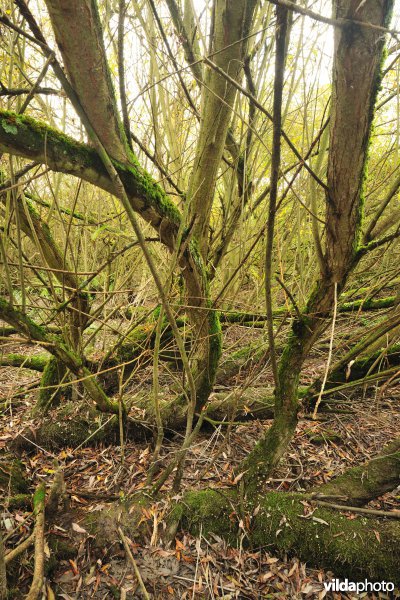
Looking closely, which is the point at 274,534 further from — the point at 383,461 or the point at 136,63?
the point at 136,63

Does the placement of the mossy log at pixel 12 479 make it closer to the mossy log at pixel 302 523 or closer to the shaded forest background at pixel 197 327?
the shaded forest background at pixel 197 327

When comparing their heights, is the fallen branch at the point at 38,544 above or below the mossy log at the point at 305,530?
above

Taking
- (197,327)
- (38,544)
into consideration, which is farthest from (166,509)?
(197,327)

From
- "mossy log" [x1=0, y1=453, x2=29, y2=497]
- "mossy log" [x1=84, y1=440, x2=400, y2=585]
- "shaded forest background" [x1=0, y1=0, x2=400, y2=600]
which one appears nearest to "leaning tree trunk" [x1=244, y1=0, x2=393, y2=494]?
"shaded forest background" [x1=0, y1=0, x2=400, y2=600]

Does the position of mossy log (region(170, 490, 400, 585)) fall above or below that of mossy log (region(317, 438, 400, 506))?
below

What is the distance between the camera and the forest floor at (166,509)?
1920mm

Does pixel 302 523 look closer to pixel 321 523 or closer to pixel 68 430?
pixel 321 523

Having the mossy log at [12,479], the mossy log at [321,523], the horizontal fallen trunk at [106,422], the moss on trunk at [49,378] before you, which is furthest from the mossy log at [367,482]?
the moss on trunk at [49,378]

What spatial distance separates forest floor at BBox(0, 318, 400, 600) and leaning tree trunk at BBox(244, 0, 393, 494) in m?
0.58

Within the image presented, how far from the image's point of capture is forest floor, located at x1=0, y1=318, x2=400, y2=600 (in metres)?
1.92

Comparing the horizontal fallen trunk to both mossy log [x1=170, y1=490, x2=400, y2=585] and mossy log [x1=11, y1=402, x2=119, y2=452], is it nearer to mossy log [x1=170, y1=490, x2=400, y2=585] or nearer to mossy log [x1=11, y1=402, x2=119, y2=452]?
mossy log [x1=11, y1=402, x2=119, y2=452]

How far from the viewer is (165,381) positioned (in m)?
3.96

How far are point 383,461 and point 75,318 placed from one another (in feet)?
8.84

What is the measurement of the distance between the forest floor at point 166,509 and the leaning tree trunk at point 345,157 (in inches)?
22.9
